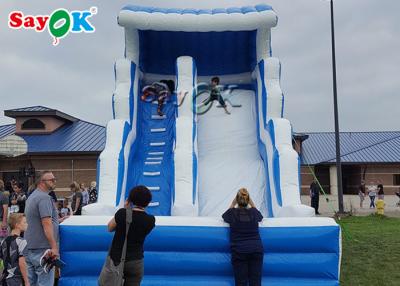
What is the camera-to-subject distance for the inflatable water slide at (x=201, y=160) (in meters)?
4.20

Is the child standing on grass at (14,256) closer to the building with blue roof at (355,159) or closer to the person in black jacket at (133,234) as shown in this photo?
the person in black jacket at (133,234)

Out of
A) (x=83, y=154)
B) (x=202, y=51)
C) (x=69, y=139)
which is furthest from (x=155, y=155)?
(x=69, y=139)

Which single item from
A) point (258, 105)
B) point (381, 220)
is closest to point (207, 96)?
point (258, 105)

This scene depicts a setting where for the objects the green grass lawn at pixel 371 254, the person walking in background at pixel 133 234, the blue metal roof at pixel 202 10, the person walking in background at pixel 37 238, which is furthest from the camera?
the blue metal roof at pixel 202 10

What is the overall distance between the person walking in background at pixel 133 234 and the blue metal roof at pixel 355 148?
68.1 feet

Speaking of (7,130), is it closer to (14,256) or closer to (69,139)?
(69,139)

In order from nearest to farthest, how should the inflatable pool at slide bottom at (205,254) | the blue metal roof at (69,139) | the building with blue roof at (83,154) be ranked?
the inflatable pool at slide bottom at (205,254) < the blue metal roof at (69,139) < the building with blue roof at (83,154)

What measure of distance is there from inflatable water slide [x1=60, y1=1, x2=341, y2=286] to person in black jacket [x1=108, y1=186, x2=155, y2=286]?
1.10 meters

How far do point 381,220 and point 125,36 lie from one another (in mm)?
7482

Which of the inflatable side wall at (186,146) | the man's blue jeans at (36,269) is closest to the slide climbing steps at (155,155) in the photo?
the inflatable side wall at (186,146)

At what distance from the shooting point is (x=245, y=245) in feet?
13.0

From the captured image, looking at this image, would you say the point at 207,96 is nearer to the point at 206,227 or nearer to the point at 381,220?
the point at 206,227

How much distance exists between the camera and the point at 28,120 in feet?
70.6

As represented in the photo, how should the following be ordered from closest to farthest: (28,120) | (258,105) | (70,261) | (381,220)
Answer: (70,261), (258,105), (381,220), (28,120)
